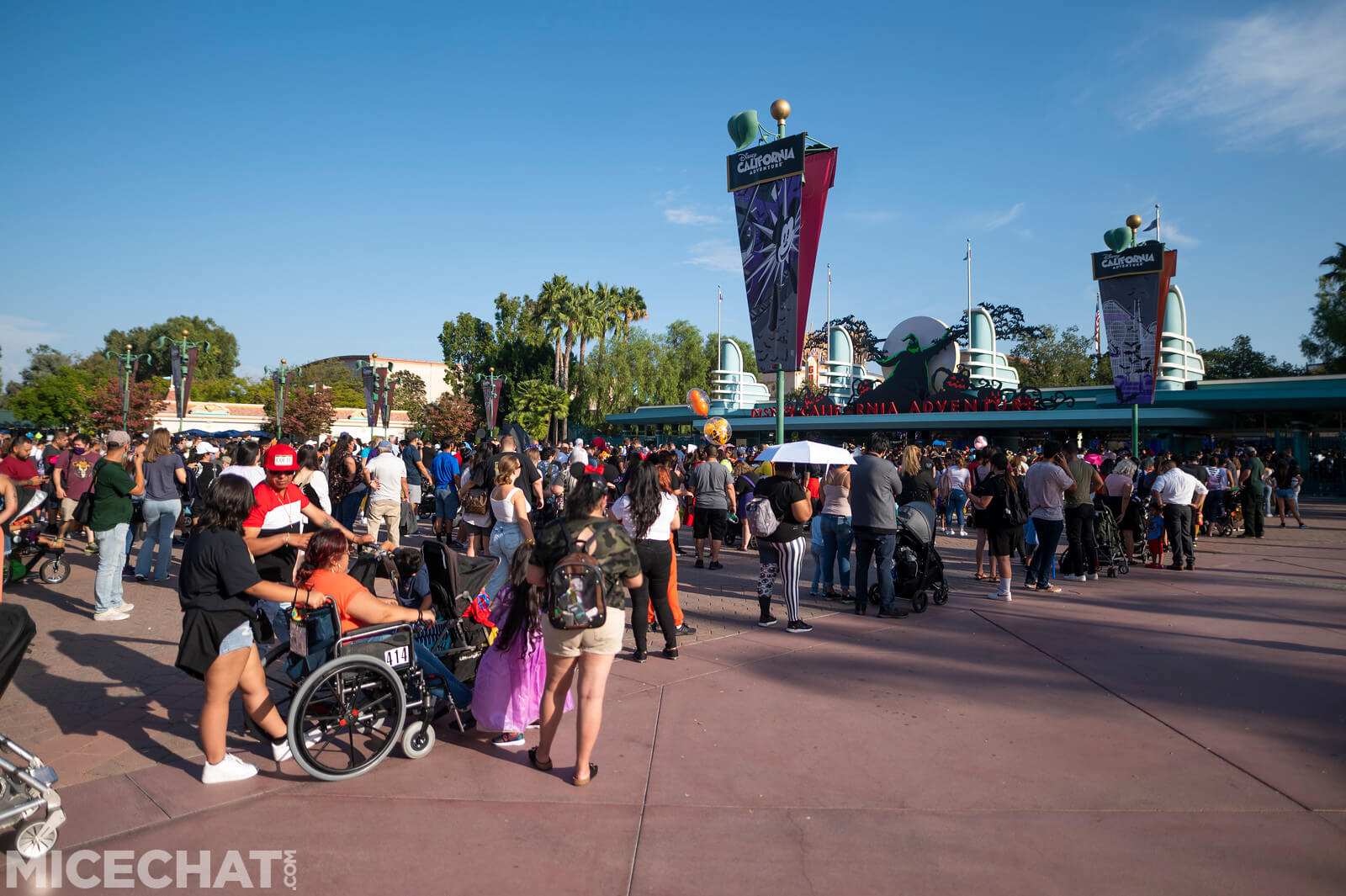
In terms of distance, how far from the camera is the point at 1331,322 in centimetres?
3656

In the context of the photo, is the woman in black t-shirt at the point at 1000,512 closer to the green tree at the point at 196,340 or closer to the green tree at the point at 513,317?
the green tree at the point at 513,317

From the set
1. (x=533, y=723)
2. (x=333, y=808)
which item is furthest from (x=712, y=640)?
Answer: (x=333, y=808)

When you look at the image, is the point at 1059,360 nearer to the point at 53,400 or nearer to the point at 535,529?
the point at 535,529

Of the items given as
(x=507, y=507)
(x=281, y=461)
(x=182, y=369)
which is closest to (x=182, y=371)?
(x=182, y=369)

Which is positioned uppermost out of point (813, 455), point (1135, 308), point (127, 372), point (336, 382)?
point (336, 382)

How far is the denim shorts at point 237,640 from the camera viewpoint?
390 centimetres

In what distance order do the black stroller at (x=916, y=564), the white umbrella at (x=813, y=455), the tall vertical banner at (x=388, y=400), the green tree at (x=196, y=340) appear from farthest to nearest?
the green tree at (x=196, y=340)
the tall vertical banner at (x=388, y=400)
the white umbrella at (x=813, y=455)
the black stroller at (x=916, y=564)

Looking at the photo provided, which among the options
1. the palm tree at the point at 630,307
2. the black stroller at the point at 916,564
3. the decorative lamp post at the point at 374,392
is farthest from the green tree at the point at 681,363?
the black stroller at the point at 916,564

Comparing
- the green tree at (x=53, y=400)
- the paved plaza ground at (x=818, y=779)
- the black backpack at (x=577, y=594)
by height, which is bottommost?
the paved plaza ground at (x=818, y=779)

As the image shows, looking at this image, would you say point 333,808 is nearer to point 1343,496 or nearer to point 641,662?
point 641,662

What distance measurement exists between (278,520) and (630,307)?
171 feet

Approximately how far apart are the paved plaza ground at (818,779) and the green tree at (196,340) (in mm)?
86952

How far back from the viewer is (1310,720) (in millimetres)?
4926

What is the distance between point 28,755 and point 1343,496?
105 ft
